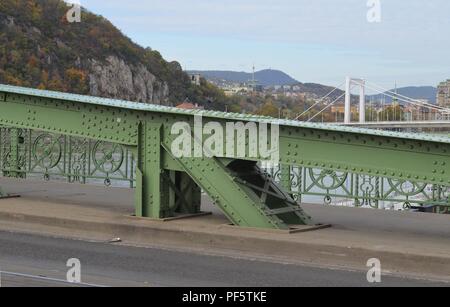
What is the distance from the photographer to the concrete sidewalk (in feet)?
31.2

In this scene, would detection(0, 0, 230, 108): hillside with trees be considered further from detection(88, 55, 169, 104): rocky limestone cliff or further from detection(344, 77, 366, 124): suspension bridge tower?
detection(344, 77, 366, 124): suspension bridge tower

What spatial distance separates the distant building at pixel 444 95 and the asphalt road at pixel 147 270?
8698cm

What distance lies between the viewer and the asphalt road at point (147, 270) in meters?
8.31

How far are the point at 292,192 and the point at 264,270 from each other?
6.41 m

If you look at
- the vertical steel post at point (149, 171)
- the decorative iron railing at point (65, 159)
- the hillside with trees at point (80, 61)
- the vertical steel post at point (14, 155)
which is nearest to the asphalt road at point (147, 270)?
the vertical steel post at point (149, 171)

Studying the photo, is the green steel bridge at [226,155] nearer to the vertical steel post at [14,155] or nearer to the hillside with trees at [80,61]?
the vertical steel post at [14,155]

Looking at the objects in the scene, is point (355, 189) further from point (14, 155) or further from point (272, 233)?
point (14, 155)

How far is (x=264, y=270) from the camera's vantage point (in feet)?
30.1

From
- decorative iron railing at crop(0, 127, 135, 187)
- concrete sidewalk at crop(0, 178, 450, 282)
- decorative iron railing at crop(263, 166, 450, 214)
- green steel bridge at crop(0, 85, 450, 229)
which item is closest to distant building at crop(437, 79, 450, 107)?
decorative iron railing at crop(0, 127, 135, 187)

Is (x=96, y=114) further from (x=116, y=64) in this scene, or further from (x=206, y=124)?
(x=116, y=64)

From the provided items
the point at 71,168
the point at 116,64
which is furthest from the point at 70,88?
the point at 71,168

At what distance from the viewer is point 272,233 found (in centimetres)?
1063
